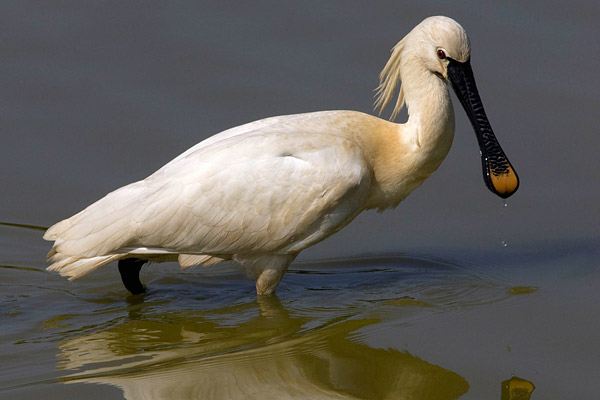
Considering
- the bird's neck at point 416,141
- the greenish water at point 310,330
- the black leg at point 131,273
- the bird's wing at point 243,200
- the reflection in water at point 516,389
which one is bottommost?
the reflection in water at point 516,389

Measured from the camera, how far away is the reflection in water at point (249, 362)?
7246 millimetres

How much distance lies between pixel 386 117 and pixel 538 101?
1.65 metres

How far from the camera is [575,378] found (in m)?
7.40

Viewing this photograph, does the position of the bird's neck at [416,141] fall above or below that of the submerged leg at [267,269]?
above

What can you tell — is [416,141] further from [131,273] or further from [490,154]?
[131,273]

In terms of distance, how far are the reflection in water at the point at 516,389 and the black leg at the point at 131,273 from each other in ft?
10.6

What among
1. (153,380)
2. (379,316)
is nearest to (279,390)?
(153,380)

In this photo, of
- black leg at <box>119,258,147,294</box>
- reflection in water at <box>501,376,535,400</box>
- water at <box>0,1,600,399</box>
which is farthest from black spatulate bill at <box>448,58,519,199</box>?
black leg at <box>119,258,147,294</box>

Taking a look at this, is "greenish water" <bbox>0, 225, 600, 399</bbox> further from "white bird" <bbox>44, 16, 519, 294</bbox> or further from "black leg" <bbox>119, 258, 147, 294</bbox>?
"white bird" <bbox>44, 16, 519, 294</bbox>

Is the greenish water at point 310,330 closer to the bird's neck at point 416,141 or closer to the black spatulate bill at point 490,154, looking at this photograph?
the black spatulate bill at point 490,154

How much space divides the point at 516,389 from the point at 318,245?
317cm

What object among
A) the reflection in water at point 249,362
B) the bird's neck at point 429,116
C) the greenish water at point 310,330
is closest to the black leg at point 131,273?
the greenish water at point 310,330

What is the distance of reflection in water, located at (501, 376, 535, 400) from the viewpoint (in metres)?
7.19

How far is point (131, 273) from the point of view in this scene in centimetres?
902
